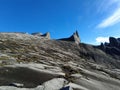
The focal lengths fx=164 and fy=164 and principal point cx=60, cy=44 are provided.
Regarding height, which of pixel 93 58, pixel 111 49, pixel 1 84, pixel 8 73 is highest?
pixel 111 49

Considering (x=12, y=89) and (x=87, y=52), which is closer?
(x=12, y=89)

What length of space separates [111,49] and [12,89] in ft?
327

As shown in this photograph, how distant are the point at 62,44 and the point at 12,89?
79066mm

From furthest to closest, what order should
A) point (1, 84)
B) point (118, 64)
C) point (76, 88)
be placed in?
point (118, 64), point (76, 88), point (1, 84)

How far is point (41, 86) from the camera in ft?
89.0

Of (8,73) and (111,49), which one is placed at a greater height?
(111,49)

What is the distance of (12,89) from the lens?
23938 millimetres

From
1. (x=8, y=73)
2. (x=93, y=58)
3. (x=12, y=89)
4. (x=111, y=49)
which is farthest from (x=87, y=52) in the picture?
(x=12, y=89)

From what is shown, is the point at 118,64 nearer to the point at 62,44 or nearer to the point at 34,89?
the point at 62,44

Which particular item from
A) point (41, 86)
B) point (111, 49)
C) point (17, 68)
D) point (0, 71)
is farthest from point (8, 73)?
point (111, 49)

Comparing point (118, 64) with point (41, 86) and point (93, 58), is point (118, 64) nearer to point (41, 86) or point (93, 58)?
point (93, 58)

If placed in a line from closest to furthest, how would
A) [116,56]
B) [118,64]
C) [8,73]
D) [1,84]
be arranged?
1. [1,84]
2. [8,73]
3. [118,64]
4. [116,56]

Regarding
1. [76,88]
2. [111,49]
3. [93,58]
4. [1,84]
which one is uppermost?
[111,49]

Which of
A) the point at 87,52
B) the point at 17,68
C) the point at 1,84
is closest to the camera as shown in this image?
the point at 1,84
